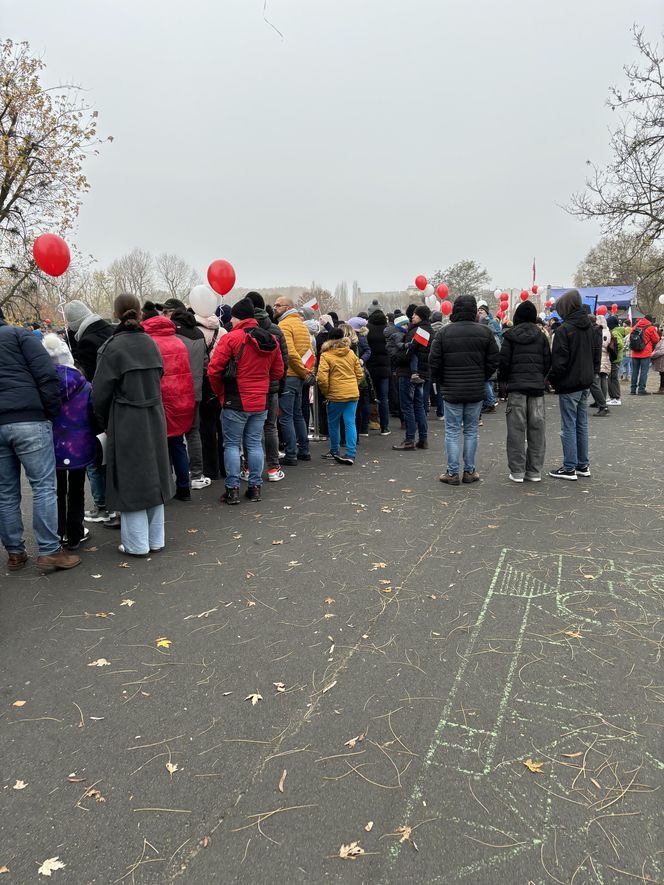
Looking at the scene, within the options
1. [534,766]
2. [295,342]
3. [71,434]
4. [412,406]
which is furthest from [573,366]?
[71,434]

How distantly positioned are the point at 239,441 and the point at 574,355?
4.13 m

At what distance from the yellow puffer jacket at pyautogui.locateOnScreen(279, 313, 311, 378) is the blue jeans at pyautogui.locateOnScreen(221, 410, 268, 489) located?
164cm

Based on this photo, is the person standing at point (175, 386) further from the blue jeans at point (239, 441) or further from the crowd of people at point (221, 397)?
the blue jeans at point (239, 441)

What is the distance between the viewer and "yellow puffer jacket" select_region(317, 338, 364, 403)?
26.7 ft

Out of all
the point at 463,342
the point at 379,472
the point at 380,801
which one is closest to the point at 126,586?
the point at 380,801

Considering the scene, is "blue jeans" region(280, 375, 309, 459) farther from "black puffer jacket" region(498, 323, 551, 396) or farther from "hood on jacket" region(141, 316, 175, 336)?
"black puffer jacket" region(498, 323, 551, 396)

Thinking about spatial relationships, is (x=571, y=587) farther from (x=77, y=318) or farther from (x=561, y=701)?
(x=77, y=318)

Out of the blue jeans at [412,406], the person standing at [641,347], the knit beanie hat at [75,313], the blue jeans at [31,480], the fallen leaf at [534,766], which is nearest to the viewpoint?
the fallen leaf at [534,766]

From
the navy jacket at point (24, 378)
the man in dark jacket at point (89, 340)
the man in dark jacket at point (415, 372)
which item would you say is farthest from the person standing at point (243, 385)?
the man in dark jacket at point (415, 372)

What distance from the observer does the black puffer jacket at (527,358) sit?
6906mm

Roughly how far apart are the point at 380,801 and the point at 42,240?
7768mm

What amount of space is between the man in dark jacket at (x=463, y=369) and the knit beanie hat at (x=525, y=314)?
0.38m

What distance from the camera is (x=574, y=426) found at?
7098 millimetres

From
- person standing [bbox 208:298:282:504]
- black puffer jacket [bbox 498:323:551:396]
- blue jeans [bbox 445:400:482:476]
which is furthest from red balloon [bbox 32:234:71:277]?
black puffer jacket [bbox 498:323:551:396]
